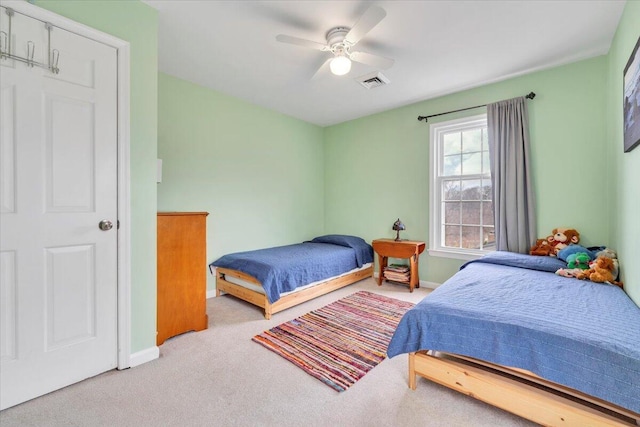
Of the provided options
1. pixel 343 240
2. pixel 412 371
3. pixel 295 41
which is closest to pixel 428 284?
pixel 343 240

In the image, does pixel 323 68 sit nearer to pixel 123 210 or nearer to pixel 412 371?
pixel 123 210

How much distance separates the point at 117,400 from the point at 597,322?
8.50 ft

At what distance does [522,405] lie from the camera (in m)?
1.32

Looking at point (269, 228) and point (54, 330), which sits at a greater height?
point (269, 228)

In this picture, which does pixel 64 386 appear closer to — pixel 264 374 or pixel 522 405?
pixel 264 374

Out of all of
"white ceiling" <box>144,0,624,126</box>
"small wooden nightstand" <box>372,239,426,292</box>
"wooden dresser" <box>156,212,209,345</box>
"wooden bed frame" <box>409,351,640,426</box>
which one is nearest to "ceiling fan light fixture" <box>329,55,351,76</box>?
"white ceiling" <box>144,0,624,126</box>

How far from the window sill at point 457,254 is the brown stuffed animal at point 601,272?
3.63 ft

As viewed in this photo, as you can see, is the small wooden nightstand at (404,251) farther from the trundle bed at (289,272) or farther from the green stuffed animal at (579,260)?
the green stuffed animal at (579,260)

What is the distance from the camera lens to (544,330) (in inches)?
50.8

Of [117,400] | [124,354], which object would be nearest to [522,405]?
[117,400]

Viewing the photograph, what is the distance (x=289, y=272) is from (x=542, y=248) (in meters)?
2.57

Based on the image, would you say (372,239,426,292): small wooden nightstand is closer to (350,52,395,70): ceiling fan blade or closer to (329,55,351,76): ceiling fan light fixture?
(350,52,395,70): ceiling fan blade

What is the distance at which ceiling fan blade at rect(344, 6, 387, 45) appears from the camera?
1.68 meters

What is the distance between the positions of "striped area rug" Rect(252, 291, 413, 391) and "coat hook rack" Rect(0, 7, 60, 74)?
2.28 meters
